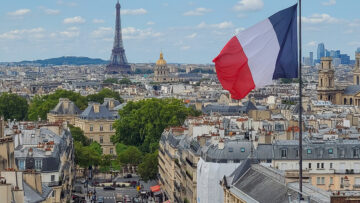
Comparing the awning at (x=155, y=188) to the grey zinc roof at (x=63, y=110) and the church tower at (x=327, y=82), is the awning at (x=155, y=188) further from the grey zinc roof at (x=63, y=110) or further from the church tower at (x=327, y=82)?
the church tower at (x=327, y=82)

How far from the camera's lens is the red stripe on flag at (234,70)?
2294 cm

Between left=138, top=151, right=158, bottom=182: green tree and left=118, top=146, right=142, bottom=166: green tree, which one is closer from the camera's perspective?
left=138, top=151, right=158, bottom=182: green tree

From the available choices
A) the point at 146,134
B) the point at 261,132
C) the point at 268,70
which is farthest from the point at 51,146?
the point at 146,134

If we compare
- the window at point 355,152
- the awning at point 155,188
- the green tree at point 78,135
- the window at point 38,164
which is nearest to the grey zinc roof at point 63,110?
the green tree at point 78,135

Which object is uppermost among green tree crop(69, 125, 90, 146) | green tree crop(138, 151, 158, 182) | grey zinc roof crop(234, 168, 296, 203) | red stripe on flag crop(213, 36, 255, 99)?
red stripe on flag crop(213, 36, 255, 99)

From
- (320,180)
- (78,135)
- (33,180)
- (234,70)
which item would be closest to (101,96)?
(78,135)

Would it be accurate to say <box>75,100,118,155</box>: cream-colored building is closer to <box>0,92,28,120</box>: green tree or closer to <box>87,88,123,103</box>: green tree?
<box>0,92,28,120</box>: green tree

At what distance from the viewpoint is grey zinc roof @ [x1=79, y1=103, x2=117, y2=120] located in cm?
10044

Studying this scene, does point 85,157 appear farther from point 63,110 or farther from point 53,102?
point 53,102

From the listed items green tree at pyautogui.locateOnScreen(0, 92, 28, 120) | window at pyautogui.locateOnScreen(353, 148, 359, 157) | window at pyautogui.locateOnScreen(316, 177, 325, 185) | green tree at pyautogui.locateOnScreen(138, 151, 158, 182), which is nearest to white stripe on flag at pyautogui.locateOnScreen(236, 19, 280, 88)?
window at pyautogui.locateOnScreen(316, 177, 325, 185)

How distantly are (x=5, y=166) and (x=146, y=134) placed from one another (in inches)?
2251

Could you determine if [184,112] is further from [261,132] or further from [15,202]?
[15,202]

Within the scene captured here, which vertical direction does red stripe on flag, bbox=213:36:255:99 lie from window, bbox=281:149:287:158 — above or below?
above

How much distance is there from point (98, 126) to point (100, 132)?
0.73 meters
